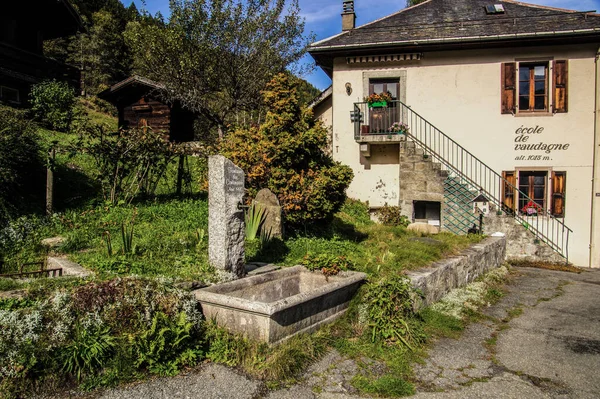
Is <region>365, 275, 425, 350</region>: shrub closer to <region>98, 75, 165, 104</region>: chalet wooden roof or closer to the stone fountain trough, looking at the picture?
the stone fountain trough

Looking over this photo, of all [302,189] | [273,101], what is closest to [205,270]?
[302,189]

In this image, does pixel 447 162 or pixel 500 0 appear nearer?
pixel 447 162

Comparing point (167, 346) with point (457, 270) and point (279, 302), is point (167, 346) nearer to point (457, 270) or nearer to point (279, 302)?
point (279, 302)

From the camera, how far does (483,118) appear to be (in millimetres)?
14383

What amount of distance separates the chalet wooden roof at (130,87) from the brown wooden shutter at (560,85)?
1430 centimetres

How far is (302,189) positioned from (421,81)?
8.04 metres

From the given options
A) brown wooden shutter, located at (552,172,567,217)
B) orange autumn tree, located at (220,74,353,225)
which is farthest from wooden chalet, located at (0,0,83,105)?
brown wooden shutter, located at (552,172,567,217)

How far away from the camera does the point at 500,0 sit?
1585 centimetres

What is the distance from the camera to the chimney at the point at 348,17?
632 inches

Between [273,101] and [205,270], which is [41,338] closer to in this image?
[205,270]

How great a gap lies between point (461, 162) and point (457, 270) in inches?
267

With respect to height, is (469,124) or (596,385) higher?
(469,124)

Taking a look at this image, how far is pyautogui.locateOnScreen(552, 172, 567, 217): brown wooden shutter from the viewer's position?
13609mm

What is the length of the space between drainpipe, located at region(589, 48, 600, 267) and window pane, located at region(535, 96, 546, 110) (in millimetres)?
1341
